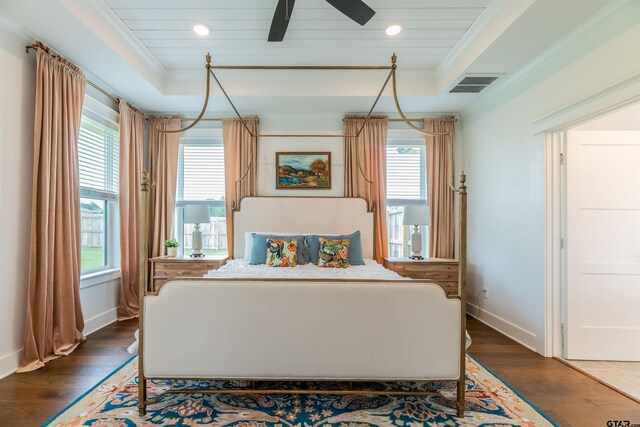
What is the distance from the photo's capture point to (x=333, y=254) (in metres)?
3.50

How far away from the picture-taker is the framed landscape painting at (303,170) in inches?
173

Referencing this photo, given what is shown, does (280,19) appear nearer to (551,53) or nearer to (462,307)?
(462,307)

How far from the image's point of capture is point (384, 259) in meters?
4.07

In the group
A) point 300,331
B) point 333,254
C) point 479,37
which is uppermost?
point 479,37

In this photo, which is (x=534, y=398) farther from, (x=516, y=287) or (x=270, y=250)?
(x=270, y=250)

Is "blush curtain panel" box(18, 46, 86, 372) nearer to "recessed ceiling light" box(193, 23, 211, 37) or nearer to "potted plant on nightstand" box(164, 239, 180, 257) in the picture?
"potted plant on nightstand" box(164, 239, 180, 257)

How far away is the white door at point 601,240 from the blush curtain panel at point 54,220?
14.5ft

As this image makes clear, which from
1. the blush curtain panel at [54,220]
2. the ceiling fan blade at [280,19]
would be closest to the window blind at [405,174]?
the ceiling fan blade at [280,19]

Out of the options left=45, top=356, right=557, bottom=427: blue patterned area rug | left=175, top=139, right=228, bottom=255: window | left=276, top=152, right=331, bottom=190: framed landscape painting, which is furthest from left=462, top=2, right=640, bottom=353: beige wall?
left=175, top=139, right=228, bottom=255: window

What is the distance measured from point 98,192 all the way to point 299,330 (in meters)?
3.07

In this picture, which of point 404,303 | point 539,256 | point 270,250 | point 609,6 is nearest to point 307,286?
point 404,303

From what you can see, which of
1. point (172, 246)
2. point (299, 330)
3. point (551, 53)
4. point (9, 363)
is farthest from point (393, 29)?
point (9, 363)

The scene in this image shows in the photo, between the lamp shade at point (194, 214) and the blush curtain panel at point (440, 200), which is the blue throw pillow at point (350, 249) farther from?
the lamp shade at point (194, 214)

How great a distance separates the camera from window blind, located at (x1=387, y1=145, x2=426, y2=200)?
4.52 metres
